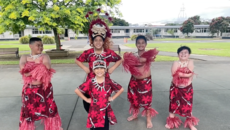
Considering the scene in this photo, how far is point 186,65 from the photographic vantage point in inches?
123

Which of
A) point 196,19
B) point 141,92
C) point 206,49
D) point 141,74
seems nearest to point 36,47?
point 141,74

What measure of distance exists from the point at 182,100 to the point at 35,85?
2467mm

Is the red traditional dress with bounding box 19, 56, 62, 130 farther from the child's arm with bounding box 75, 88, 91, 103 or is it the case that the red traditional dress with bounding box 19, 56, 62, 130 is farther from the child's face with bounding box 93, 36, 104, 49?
the child's face with bounding box 93, 36, 104, 49

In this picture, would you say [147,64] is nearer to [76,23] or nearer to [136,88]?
[136,88]

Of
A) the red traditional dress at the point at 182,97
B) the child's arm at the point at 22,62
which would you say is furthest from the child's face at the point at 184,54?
the child's arm at the point at 22,62

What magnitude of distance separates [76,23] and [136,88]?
23.5 ft

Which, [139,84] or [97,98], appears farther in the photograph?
[139,84]

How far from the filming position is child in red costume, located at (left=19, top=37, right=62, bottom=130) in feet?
9.01

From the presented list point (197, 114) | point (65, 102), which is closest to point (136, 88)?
point (197, 114)

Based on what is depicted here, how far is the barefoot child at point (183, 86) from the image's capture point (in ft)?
10.1

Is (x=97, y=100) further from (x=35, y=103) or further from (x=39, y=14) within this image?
(x=39, y=14)

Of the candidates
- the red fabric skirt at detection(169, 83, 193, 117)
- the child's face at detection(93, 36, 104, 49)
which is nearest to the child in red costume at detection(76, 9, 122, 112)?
the child's face at detection(93, 36, 104, 49)

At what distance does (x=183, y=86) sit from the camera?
315 cm

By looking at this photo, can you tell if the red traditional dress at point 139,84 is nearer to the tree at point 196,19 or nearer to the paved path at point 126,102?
the paved path at point 126,102
